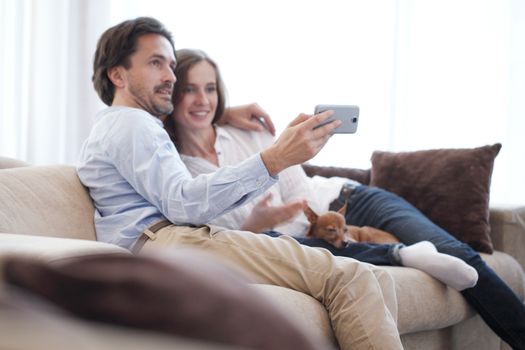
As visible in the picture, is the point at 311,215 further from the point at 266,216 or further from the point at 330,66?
the point at 330,66

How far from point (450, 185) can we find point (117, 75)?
4.91ft

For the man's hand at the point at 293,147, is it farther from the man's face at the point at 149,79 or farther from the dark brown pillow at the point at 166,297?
the dark brown pillow at the point at 166,297

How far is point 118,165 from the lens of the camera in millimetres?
2072

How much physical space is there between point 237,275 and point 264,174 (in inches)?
56.5

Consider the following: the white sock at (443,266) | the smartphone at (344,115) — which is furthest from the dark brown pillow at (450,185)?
the smartphone at (344,115)

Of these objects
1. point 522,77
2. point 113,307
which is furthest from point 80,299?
point 522,77

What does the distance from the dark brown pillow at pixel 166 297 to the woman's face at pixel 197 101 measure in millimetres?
2140

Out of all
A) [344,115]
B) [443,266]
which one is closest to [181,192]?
[344,115]

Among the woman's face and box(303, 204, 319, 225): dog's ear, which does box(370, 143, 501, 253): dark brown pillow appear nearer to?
box(303, 204, 319, 225): dog's ear

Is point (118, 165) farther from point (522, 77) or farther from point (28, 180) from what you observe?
point (522, 77)

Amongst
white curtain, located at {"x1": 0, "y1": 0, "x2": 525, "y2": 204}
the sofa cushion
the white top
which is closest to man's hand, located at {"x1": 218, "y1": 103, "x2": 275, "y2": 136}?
the white top

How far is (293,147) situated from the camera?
1.96 metres

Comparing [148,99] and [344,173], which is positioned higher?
[148,99]

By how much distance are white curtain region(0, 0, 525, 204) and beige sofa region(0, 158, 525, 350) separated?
3.33 feet
